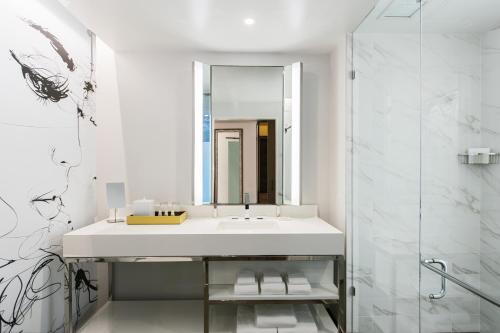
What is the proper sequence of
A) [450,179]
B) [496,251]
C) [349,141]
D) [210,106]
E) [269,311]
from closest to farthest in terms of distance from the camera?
1. [496,251]
2. [450,179]
3. [269,311]
4. [349,141]
5. [210,106]

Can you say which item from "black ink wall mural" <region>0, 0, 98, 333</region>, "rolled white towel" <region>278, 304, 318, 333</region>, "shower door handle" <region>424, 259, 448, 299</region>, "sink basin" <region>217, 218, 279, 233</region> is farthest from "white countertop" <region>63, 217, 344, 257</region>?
"shower door handle" <region>424, 259, 448, 299</region>

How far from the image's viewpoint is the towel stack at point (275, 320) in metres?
2.00

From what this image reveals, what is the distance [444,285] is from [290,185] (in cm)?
138

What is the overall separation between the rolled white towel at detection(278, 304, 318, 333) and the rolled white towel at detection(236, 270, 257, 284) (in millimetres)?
354

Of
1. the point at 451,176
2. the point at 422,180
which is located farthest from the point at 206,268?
the point at 451,176

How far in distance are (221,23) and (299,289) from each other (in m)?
1.90

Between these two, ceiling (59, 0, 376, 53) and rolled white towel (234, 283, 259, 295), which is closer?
ceiling (59, 0, 376, 53)

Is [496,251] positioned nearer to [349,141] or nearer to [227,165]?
[349,141]

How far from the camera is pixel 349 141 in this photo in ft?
7.45

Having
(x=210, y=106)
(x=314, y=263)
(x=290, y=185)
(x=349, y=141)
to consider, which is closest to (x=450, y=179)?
(x=349, y=141)

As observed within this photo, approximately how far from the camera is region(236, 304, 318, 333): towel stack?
6.57 ft

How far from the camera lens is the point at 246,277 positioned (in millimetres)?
2104

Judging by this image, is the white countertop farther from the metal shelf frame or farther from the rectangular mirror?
the rectangular mirror

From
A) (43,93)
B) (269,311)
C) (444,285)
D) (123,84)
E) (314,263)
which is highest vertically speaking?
(123,84)
